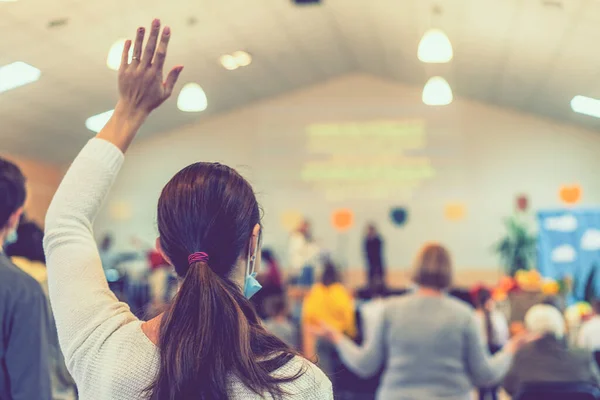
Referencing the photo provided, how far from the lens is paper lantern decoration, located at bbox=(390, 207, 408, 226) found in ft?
47.5

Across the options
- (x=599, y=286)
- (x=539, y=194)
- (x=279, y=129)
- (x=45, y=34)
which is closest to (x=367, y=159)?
(x=279, y=129)

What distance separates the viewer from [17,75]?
985cm

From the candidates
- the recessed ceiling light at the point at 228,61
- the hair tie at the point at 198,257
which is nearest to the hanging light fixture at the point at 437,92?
the recessed ceiling light at the point at 228,61

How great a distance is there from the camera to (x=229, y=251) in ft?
3.39

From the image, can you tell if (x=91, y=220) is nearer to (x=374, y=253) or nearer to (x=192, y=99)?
(x=192, y=99)

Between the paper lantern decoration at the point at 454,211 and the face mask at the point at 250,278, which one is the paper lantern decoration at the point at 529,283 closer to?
the paper lantern decoration at the point at 454,211

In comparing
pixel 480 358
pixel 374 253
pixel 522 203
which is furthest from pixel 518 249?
pixel 480 358

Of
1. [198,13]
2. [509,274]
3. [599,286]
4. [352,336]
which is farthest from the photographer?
[509,274]

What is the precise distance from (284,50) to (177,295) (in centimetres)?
1174

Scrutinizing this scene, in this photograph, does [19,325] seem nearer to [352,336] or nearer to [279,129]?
[352,336]

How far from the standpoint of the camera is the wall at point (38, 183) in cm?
1358

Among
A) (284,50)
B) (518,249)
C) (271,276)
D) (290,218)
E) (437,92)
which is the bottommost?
(271,276)

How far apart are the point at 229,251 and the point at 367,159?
13.6 m

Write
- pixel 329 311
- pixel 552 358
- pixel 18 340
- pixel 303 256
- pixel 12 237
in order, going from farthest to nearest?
pixel 303 256 → pixel 329 311 → pixel 552 358 → pixel 12 237 → pixel 18 340
